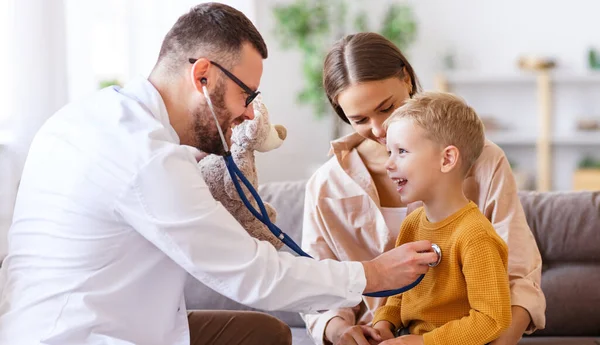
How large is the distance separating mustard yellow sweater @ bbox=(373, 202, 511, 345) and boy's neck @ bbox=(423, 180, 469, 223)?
2 centimetres

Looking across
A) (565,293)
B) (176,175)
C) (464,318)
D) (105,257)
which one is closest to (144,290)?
(105,257)

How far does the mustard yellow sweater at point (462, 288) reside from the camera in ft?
5.62

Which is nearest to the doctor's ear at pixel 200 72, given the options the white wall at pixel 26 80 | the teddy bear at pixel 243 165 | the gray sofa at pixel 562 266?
the teddy bear at pixel 243 165

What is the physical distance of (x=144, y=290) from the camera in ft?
5.70

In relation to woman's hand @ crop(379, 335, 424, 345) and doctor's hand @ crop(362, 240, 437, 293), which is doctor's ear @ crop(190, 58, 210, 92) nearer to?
doctor's hand @ crop(362, 240, 437, 293)

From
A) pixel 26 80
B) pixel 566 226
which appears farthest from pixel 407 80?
pixel 26 80

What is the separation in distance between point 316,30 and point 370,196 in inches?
159

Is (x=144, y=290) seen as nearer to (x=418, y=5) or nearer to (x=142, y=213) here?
(x=142, y=213)

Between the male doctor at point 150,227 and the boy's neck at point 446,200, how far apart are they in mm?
125

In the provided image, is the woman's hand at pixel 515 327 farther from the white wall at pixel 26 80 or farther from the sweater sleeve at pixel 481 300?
the white wall at pixel 26 80

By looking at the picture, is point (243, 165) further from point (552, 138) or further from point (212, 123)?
point (552, 138)

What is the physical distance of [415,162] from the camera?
1843 mm

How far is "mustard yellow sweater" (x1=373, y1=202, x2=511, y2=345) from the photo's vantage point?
67.4 inches

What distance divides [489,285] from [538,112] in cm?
522
